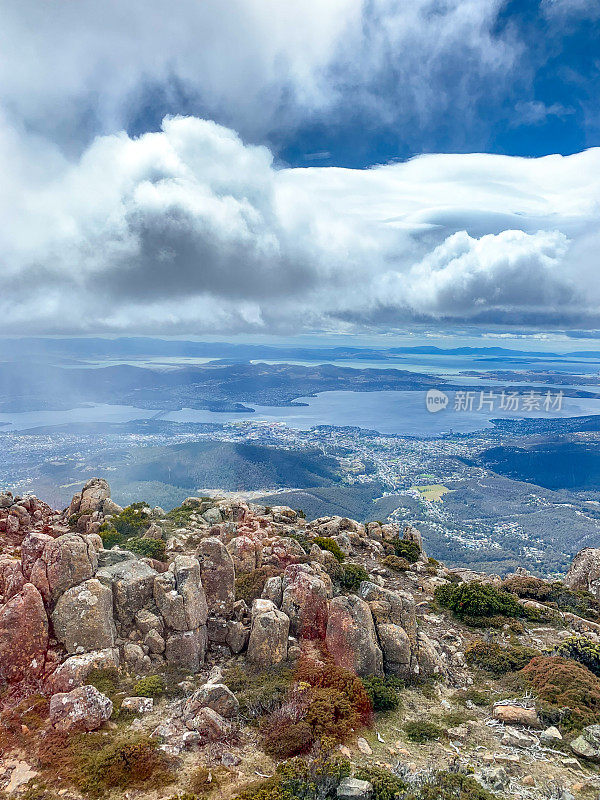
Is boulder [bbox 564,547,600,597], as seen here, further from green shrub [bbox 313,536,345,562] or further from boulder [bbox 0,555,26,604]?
boulder [bbox 0,555,26,604]

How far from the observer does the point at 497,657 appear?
19562 millimetres

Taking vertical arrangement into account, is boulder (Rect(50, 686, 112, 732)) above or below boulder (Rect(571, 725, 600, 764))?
above

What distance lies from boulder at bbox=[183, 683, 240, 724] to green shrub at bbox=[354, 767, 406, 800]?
4.47 meters

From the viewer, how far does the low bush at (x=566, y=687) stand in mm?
15156

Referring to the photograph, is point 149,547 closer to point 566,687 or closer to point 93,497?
point 93,497

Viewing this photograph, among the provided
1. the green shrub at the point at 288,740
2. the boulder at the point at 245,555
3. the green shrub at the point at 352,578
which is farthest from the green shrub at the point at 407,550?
the green shrub at the point at 288,740

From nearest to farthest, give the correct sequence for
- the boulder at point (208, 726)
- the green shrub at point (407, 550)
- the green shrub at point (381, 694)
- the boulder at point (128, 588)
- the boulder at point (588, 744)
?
1. the boulder at point (208, 726)
2. the boulder at point (588, 744)
3. the green shrub at point (381, 694)
4. the boulder at point (128, 588)
5. the green shrub at point (407, 550)

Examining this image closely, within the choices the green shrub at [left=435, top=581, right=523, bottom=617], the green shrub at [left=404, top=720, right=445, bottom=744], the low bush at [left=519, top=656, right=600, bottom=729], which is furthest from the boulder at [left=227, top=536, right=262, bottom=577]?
the low bush at [left=519, top=656, right=600, bottom=729]

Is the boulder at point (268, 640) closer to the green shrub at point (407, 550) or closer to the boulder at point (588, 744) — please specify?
the boulder at point (588, 744)

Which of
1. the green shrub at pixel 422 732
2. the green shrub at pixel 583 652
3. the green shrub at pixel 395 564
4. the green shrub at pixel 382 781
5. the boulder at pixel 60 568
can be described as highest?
the boulder at pixel 60 568

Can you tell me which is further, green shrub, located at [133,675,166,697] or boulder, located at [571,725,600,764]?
green shrub, located at [133,675,166,697]

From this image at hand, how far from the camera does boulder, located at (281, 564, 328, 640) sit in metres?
18.3

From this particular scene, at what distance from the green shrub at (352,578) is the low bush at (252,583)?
477 cm

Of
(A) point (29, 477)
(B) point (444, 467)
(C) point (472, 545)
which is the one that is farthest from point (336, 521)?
(B) point (444, 467)
